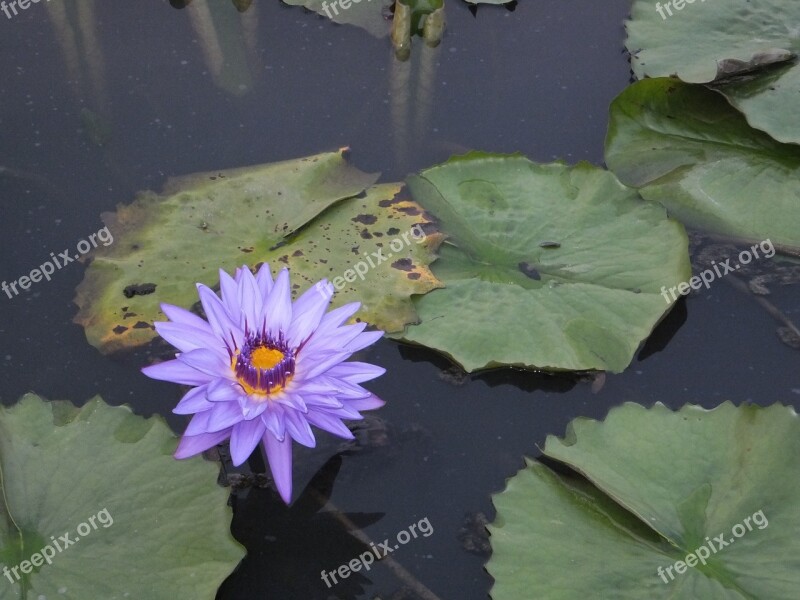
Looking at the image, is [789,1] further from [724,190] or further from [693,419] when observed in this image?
[693,419]

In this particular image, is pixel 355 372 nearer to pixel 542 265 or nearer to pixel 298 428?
pixel 298 428

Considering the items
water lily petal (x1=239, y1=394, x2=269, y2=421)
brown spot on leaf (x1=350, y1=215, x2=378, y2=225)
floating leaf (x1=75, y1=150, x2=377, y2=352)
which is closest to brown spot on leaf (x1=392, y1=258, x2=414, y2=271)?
brown spot on leaf (x1=350, y1=215, x2=378, y2=225)

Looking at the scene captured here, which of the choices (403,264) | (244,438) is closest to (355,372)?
(244,438)

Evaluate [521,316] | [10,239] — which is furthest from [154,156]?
[521,316]

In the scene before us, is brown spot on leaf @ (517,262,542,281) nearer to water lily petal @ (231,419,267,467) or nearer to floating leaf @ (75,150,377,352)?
floating leaf @ (75,150,377,352)

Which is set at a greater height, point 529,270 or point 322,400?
point 322,400

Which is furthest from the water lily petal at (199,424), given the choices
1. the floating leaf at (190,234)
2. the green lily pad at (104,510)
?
the floating leaf at (190,234)
